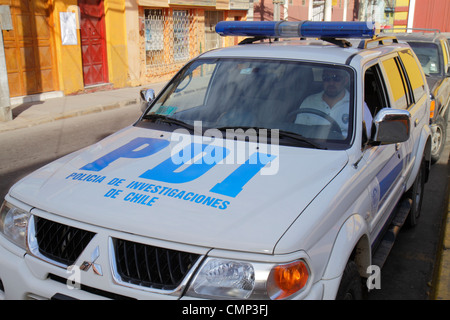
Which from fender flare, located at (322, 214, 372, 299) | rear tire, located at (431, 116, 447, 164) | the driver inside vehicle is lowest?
rear tire, located at (431, 116, 447, 164)

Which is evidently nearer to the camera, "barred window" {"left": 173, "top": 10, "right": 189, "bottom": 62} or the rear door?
the rear door

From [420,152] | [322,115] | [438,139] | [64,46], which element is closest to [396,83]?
Answer: [420,152]

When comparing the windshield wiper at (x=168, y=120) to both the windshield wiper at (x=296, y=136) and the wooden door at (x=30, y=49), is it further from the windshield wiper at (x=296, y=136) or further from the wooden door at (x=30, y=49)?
the wooden door at (x=30, y=49)

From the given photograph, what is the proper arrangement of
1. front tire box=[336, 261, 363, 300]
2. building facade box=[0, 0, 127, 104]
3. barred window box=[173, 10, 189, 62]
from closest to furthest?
1. front tire box=[336, 261, 363, 300]
2. building facade box=[0, 0, 127, 104]
3. barred window box=[173, 10, 189, 62]

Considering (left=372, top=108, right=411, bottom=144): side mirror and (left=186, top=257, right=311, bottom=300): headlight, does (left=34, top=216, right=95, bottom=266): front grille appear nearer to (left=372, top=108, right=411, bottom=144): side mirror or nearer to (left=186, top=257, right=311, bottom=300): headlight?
(left=186, top=257, right=311, bottom=300): headlight

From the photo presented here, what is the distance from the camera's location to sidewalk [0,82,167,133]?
10.1 meters

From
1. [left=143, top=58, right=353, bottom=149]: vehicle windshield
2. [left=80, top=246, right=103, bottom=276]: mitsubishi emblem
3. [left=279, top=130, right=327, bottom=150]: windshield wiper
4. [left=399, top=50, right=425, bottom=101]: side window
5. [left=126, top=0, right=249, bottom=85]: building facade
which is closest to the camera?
[left=80, top=246, right=103, bottom=276]: mitsubishi emblem

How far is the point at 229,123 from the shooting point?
3.37 m

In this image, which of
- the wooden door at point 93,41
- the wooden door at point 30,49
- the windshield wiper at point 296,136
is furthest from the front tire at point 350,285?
the wooden door at point 93,41

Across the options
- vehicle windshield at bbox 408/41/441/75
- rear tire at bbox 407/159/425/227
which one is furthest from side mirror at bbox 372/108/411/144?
vehicle windshield at bbox 408/41/441/75

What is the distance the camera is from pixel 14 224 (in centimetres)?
269

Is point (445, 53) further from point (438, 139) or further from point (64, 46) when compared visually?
point (64, 46)

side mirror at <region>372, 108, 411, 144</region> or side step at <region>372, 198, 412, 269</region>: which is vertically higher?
side mirror at <region>372, 108, 411, 144</region>

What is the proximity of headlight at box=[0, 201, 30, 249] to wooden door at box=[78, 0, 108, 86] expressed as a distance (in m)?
11.8
